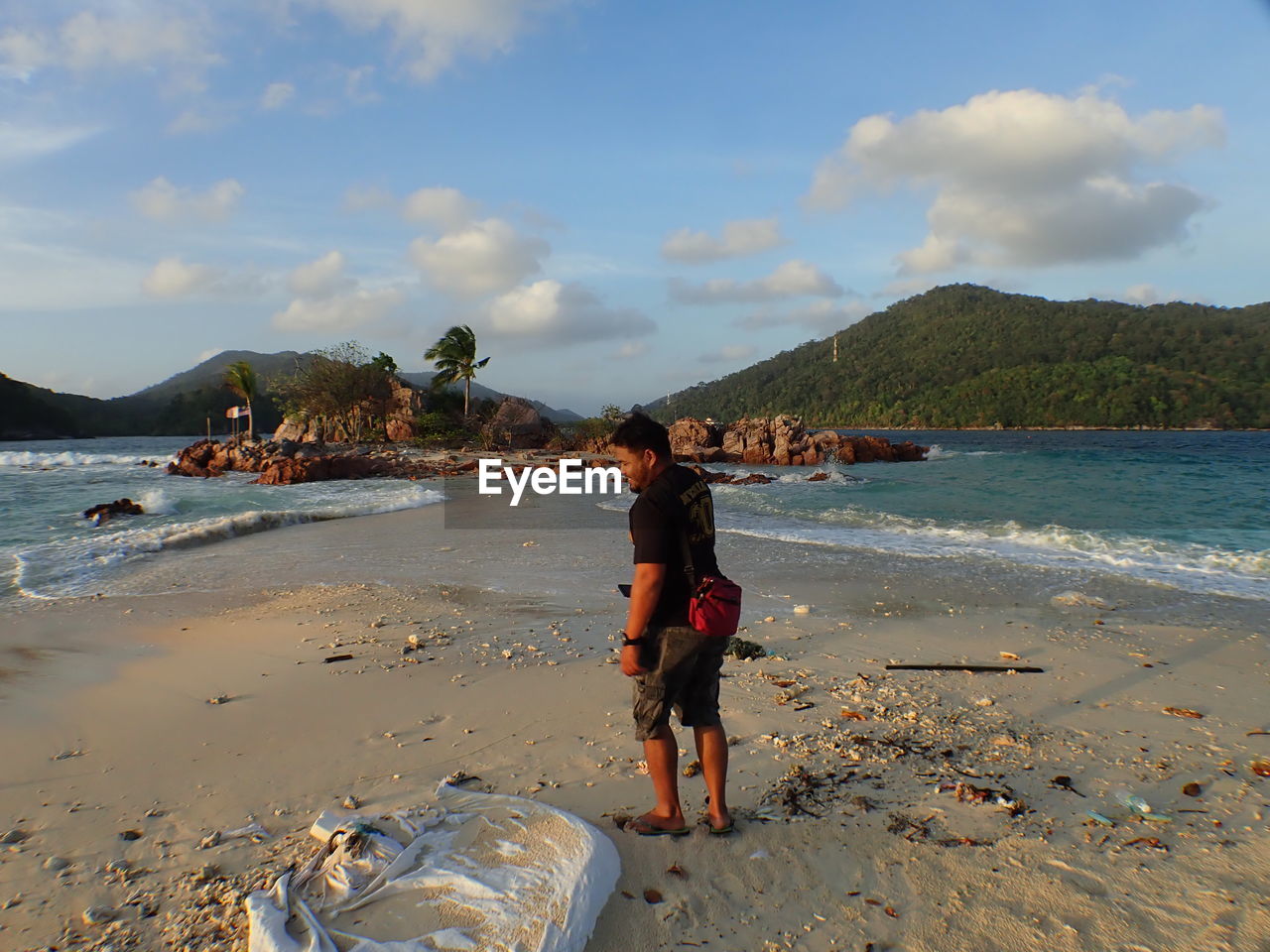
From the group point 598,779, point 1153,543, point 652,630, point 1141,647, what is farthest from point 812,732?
point 1153,543

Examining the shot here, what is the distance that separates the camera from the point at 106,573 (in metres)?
9.64

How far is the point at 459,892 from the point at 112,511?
1771 cm

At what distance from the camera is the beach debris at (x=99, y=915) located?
244cm

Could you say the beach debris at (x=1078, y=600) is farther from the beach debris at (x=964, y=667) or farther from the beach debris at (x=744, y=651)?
A: the beach debris at (x=744, y=651)

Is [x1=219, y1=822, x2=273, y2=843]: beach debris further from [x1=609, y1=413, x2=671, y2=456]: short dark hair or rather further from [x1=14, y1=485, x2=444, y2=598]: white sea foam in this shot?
[x1=14, y1=485, x2=444, y2=598]: white sea foam

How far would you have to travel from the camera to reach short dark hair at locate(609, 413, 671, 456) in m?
3.04

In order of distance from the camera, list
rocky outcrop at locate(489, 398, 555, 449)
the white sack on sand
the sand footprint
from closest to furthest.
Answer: the white sack on sand < the sand footprint < rocky outcrop at locate(489, 398, 555, 449)

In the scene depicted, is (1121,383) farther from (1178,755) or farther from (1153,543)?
(1178,755)

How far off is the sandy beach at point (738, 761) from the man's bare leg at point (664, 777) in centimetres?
9

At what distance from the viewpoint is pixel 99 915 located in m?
2.47

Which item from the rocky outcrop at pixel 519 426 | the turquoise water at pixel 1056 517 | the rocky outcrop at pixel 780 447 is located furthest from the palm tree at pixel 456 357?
the turquoise water at pixel 1056 517

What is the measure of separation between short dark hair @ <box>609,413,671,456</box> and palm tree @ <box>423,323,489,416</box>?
45.2 meters

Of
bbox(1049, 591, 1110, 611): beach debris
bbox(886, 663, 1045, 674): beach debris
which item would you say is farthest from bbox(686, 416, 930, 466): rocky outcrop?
bbox(886, 663, 1045, 674): beach debris

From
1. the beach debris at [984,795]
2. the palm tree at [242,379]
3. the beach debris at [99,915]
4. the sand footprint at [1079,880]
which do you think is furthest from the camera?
the palm tree at [242,379]
